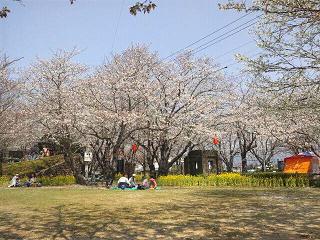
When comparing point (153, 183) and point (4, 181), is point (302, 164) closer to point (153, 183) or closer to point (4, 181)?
point (153, 183)

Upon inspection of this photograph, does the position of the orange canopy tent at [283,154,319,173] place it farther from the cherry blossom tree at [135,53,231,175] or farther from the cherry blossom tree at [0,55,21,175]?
the cherry blossom tree at [0,55,21,175]

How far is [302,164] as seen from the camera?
97.0ft

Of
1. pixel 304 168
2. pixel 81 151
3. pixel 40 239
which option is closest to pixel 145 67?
pixel 81 151

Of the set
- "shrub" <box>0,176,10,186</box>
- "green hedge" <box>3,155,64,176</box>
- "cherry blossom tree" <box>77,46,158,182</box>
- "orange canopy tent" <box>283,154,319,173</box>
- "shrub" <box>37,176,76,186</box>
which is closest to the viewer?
"cherry blossom tree" <box>77,46,158,182</box>

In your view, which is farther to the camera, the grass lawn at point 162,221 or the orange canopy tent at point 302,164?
the orange canopy tent at point 302,164

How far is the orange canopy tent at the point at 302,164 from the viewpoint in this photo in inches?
1152

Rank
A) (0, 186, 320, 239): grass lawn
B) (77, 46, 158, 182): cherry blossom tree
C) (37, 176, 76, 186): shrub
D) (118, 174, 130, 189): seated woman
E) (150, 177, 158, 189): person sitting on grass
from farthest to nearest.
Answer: (37, 176, 76, 186): shrub → (77, 46, 158, 182): cherry blossom tree → (150, 177, 158, 189): person sitting on grass → (118, 174, 130, 189): seated woman → (0, 186, 320, 239): grass lawn

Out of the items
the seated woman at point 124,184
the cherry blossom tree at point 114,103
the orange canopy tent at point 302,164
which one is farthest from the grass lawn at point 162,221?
the orange canopy tent at point 302,164

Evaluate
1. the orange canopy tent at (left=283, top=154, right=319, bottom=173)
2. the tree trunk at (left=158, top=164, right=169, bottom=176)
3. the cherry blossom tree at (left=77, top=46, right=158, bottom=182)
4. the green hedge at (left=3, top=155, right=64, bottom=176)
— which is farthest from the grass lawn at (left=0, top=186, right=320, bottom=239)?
the green hedge at (left=3, top=155, right=64, bottom=176)

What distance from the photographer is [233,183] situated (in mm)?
23734

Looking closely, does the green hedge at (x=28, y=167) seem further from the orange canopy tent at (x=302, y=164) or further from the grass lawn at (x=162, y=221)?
the grass lawn at (x=162, y=221)

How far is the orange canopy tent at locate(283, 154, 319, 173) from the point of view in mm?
29255

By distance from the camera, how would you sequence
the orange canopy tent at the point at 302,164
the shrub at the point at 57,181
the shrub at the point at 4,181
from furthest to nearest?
the orange canopy tent at the point at 302,164 → the shrub at the point at 4,181 → the shrub at the point at 57,181

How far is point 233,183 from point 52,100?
13160 mm
